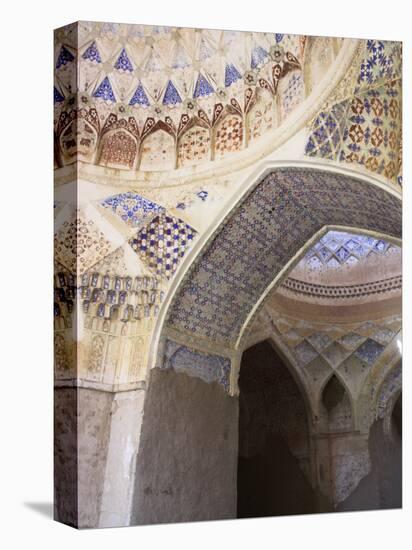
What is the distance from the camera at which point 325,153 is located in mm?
8164

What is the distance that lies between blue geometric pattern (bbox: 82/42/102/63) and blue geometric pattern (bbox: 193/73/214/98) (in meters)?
0.61

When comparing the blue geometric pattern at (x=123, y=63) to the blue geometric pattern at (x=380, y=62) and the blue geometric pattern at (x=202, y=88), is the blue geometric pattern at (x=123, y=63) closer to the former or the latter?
the blue geometric pattern at (x=202, y=88)

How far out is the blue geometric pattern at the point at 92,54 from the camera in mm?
7488

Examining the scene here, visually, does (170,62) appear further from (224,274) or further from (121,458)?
(121,458)

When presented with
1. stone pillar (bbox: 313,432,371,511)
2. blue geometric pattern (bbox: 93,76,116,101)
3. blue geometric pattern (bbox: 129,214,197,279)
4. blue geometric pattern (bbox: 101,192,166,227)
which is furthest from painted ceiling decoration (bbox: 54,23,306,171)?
stone pillar (bbox: 313,432,371,511)

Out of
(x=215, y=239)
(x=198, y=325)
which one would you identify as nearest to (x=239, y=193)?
(x=215, y=239)

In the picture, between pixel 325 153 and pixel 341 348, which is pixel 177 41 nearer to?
pixel 325 153

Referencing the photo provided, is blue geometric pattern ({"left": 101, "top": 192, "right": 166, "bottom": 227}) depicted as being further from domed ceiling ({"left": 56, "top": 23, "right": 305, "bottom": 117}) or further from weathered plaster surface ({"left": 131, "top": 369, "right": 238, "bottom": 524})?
weathered plaster surface ({"left": 131, "top": 369, "right": 238, "bottom": 524})

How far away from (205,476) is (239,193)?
164 centimetres

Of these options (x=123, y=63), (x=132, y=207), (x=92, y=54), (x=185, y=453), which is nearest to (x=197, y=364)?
(x=185, y=453)

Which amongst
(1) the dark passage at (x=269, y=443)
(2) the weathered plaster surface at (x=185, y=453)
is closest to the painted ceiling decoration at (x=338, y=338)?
(1) the dark passage at (x=269, y=443)

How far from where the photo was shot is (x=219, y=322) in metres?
8.38

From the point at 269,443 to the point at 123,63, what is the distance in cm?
241

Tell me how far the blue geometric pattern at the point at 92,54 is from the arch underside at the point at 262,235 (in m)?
1.22
